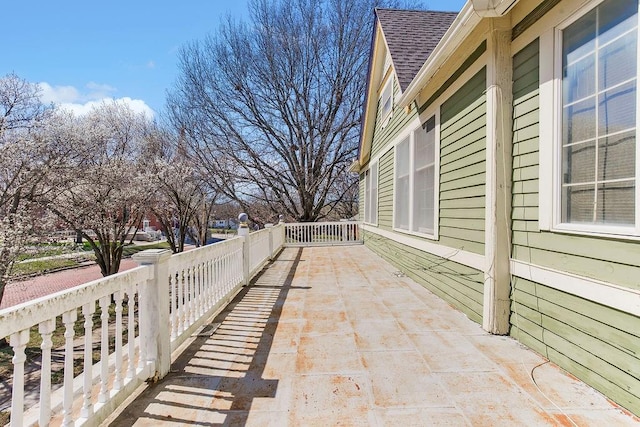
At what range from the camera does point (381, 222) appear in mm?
8914

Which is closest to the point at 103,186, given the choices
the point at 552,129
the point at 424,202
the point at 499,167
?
the point at 424,202

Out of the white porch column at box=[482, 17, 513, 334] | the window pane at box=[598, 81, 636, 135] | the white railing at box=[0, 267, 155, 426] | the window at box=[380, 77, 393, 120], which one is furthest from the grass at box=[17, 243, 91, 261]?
the window pane at box=[598, 81, 636, 135]

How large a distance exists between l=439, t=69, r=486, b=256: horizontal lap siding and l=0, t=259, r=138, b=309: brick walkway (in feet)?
30.1

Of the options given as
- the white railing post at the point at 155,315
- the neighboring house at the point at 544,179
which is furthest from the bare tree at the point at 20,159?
the neighboring house at the point at 544,179

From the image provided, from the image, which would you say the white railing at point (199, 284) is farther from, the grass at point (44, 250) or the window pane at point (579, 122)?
the grass at point (44, 250)

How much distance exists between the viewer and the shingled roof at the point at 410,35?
6125 mm

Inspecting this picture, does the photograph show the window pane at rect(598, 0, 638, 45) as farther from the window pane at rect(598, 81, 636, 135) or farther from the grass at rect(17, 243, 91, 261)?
the grass at rect(17, 243, 91, 261)

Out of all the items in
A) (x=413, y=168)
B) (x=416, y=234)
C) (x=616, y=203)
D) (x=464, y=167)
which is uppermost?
(x=413, y=168)

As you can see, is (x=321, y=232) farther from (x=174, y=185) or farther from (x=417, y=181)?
(x=417, y=181)

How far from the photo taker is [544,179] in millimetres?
2639

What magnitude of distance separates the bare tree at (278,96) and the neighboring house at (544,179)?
45.8 ft

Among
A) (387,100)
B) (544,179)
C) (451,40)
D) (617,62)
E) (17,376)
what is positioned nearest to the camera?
(17,376)

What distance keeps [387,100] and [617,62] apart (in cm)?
632

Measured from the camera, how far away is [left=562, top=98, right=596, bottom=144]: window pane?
2.26 metres
